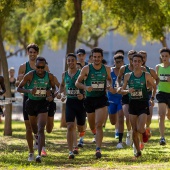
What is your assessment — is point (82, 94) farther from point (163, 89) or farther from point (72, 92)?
point (163, 89)

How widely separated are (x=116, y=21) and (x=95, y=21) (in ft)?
49.6

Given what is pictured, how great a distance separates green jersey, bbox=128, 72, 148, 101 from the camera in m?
14.2

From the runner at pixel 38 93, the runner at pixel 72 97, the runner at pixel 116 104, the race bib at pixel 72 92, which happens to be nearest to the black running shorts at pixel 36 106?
the runner at pixel 38 93

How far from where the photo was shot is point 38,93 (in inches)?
547

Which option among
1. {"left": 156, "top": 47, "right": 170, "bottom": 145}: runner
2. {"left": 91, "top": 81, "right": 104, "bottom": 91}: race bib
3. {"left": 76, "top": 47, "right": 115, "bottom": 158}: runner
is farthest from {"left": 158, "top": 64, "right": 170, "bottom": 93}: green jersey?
{"left": 91, "top": 81, "right": 104, "bottom": 91}: race bib

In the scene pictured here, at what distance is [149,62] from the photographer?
2532 inches

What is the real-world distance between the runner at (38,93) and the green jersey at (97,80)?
908 millimetres

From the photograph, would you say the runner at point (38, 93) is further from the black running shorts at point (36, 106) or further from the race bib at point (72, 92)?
the race bib at point (72, 92)

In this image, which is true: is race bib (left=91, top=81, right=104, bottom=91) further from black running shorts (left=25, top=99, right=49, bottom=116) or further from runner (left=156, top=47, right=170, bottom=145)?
runner (left=156, top=47, right=170, bottom=145)

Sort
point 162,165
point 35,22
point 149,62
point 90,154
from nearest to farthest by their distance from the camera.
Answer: point 162,165
point 90,154
point 35,22
point 149,62

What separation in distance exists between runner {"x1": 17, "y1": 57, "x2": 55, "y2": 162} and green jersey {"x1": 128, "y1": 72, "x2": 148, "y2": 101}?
59.5 inches

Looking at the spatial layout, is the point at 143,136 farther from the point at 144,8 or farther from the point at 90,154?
the point at 144,8

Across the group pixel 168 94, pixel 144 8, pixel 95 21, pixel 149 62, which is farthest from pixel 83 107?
pixel 149 62

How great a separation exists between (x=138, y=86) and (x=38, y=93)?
1.85 m
